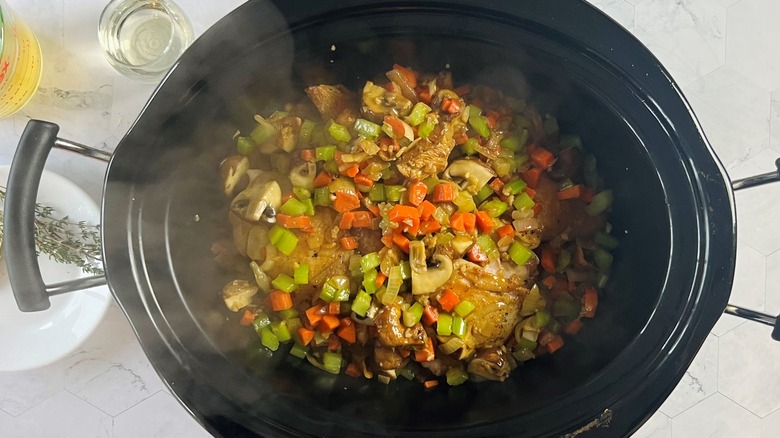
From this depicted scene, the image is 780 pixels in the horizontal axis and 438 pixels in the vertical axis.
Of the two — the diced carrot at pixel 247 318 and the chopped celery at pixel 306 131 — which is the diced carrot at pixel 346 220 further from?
the diced carrot at pixel 247 318

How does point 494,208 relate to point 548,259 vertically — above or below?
above

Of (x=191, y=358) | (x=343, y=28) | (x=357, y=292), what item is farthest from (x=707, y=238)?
(x=191, y=358)

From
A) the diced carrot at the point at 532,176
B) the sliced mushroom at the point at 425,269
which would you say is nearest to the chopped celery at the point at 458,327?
the sliced mushroom at the point at 425,269

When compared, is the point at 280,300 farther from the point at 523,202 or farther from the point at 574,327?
the point at 574,327

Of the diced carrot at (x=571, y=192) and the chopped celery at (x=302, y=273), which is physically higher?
the diced carrot at (x=571, y=192)

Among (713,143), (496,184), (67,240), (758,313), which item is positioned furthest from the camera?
(713,143)

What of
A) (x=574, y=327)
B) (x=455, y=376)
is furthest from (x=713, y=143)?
(x=455, y=376)

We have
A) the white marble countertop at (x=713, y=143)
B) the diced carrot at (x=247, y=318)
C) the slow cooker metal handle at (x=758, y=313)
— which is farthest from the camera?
the white marble countertop at (x=713, y=143)
